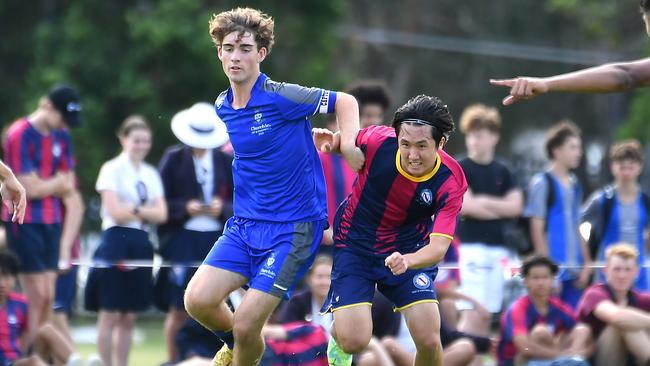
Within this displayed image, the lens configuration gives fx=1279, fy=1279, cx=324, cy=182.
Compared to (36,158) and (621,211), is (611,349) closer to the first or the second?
(621,211)

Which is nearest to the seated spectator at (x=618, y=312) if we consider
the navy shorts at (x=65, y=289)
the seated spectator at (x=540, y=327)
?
the seated spectator at (x=540, y=327)

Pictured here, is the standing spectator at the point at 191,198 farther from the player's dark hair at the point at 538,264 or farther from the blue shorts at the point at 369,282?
the blue shorts at the point at 369,282

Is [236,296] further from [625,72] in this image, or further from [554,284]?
[625,72]

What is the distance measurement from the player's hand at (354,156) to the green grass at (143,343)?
199 inches

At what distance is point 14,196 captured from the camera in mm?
6699

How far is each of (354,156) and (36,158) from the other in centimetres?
358

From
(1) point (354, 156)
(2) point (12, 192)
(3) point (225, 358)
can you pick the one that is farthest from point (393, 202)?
(2) point (12, 192)

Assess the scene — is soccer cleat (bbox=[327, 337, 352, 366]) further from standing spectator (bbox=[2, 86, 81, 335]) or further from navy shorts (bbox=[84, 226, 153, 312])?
standing spectator (bbox=[2, 86, 81, 335])

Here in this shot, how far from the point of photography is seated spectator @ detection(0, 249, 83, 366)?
8938mm

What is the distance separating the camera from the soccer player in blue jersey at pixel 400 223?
7023 mm

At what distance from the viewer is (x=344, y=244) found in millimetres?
7344

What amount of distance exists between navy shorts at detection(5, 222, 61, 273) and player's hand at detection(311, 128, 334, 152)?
3.33 m

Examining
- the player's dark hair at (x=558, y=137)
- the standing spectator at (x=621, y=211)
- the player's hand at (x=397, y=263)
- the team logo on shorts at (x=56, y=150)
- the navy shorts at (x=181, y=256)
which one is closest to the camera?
the player's hand at (x=397, y=263)

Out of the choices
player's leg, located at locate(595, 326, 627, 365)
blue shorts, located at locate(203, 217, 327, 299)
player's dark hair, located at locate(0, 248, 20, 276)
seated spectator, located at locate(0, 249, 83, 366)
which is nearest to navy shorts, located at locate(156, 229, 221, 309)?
seated spectator, located at locate(0, 249, 83, 366)
